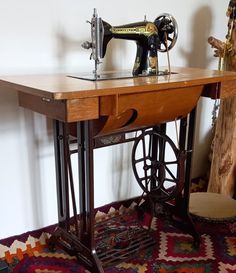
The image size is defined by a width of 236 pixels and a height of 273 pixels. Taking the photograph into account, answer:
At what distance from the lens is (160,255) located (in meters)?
1.73

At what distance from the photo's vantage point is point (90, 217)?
1.45m

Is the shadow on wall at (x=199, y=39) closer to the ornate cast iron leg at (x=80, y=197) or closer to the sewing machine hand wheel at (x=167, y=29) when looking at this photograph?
the sewing machine hand wheel at (x=167, y=29)

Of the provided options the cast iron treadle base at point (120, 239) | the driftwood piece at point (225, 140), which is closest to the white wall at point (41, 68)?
the cast iron treadle base at point (120, 239)

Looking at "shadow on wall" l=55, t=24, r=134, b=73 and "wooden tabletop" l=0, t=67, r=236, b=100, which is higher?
"shadow on wall" l=55, t=24, r=134, b=73

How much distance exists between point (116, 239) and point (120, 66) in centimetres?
92

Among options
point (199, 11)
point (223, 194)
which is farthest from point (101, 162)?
point (199, 11)

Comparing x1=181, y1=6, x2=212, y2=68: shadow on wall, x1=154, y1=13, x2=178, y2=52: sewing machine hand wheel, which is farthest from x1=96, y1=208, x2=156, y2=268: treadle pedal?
x1=181, y1=6, x2=212, y2=68: shadow on wall

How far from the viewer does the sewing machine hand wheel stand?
5.07 feet

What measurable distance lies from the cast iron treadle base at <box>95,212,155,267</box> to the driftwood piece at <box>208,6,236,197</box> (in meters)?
0.58

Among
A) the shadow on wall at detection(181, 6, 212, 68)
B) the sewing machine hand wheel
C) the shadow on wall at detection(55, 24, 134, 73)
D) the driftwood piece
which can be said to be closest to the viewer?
the sewing machine hand wheel

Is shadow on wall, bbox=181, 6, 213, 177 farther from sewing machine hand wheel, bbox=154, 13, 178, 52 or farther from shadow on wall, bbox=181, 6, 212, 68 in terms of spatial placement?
sewing machine hand wheel, bbox=154, 13, 178, 52

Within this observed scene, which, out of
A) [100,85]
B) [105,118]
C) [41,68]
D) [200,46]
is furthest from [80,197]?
[200,46]

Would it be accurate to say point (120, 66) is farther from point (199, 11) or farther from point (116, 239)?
point (116, 239)

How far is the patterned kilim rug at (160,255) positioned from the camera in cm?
163
